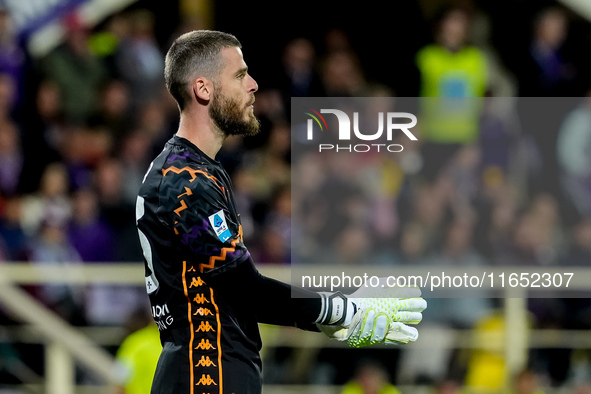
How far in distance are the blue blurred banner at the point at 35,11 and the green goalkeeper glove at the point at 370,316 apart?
24.1ft

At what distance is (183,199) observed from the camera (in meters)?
4.10

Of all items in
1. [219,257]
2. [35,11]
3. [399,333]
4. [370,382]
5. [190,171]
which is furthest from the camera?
[35,11]

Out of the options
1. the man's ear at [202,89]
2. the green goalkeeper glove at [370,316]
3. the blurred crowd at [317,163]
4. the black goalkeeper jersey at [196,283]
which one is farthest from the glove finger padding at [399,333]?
the blurred crowd at [317,163]

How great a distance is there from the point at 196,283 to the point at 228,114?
72 centimetres

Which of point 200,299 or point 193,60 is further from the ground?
point 193,60

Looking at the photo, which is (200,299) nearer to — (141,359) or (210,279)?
(210,279)

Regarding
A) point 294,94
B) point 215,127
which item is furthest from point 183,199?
point 294,94

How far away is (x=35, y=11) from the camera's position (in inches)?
433

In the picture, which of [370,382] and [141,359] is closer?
[141,359]

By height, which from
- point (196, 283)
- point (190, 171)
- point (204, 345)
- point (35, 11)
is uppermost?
point (35, 11)

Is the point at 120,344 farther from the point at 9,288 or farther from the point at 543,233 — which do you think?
the point at 543,233

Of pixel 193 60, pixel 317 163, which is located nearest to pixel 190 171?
pixel 193 60

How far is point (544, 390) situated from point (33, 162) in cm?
490

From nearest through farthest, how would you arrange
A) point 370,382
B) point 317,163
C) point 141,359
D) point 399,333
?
point 399,333 < point 141,359 < point 370,382 < point 317,163
